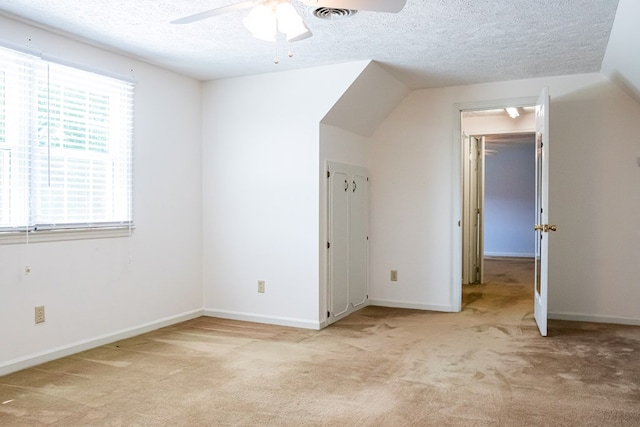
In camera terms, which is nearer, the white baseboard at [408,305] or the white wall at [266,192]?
the white wall at [266,192]

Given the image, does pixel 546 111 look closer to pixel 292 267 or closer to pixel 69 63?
pixel 292 267

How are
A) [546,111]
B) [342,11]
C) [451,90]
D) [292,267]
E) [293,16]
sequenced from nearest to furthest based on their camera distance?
[293,16]
[342,11]
[546,111]
[292,267]
[451,90]

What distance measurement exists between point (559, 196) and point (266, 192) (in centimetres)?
271

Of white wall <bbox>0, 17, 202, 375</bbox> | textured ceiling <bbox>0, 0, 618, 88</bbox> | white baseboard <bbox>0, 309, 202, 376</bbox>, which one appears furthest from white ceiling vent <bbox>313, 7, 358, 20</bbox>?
white baseboard <bbox>0, 309, 202, 376</bbox>

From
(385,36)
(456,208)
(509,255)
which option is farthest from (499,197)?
(385,36)

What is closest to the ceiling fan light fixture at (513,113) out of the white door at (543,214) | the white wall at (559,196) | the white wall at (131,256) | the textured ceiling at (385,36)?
the white wall at (559,196)

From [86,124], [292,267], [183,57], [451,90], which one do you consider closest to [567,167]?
[451,90]

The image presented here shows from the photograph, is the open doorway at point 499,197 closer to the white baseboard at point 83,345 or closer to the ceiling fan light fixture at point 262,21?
the white baseboard at point 83,345

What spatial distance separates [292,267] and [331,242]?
41cm

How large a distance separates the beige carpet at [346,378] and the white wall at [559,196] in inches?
19.4

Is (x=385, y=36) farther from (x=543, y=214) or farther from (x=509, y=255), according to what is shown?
(x=509, y=255)

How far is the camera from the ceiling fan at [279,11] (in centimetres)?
218

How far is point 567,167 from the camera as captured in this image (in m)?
4.66

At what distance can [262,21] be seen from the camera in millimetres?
2354
